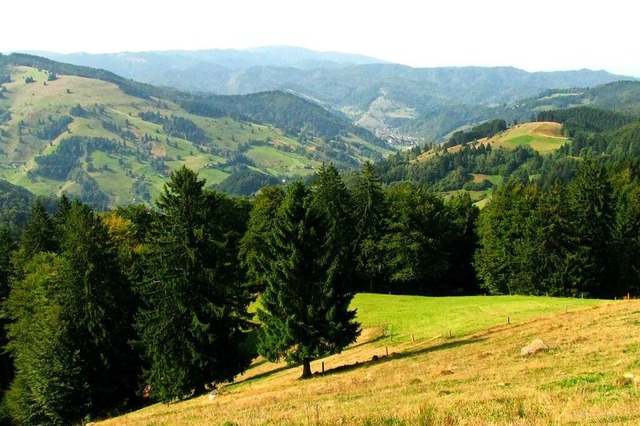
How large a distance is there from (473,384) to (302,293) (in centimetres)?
1627

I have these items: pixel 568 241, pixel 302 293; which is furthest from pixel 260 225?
pixel 568 241

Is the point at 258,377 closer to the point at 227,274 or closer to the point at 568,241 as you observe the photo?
the point at 227,274

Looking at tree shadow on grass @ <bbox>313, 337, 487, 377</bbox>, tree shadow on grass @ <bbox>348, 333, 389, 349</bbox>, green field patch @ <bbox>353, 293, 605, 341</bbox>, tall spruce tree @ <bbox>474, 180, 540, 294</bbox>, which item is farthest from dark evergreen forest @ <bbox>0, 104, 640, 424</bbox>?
green field patch @ <bbox>353, 293, 605, 341</bbox>

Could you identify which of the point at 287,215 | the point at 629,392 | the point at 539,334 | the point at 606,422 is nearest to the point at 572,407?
the point at 606,422

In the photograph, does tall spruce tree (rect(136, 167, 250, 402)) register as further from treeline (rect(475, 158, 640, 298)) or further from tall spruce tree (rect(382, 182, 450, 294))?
treeline (rect(475, 158, 640, 298))

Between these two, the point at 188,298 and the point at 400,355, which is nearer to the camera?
the point at 188,298

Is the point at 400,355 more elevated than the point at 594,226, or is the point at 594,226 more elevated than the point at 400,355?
the point at 594,226

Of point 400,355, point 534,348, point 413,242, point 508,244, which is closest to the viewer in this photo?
point 534,348

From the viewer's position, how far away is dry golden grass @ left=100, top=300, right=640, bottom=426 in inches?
580

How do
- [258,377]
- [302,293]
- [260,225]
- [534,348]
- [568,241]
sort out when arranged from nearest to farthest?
[534,348]
[302,293]
[258,377]
[568,241]
[260,225]

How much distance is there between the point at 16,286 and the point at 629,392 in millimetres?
58602

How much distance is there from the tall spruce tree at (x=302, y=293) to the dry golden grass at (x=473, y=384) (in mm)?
2341

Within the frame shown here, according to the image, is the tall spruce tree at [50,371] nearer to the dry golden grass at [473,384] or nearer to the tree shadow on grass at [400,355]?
the dry golden grass at [473,384]

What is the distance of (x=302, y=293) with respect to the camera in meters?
36.5
